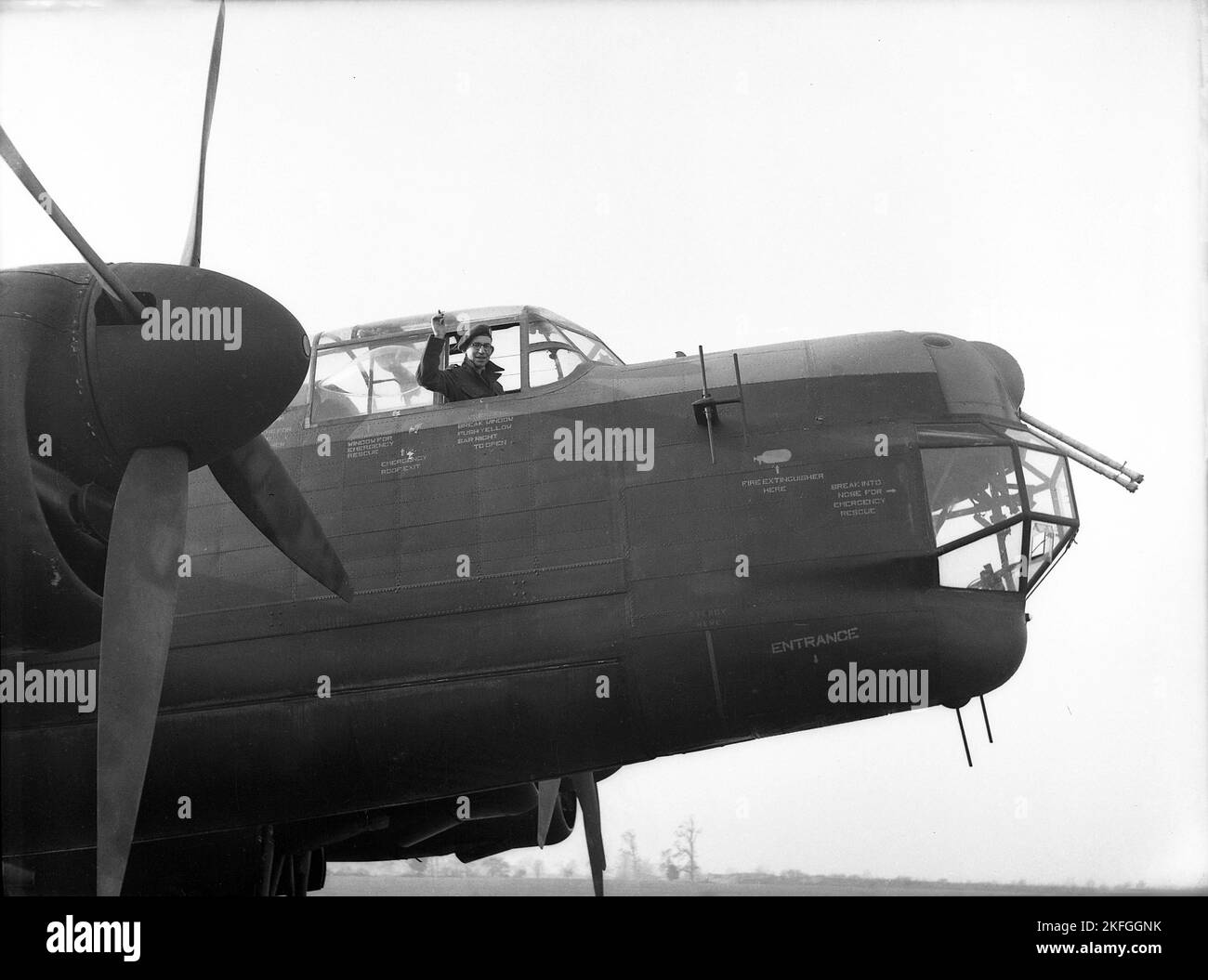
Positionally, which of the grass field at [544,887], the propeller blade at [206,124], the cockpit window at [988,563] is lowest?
the grass field at [544,887]

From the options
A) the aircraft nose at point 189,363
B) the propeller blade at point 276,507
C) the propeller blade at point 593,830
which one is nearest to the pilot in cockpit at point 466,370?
the propeller blade at point 276,507

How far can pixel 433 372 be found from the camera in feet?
33.2

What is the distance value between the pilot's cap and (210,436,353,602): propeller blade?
2033 millimetres

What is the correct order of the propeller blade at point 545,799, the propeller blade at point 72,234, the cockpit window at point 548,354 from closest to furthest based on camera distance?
1. the propeller blade at point 72,234
2. the cockpit window at point 548,354
3. the propeller blade at point 545,799

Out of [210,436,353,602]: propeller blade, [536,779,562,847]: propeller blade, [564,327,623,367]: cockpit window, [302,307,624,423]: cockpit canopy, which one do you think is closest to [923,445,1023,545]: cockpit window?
[564,327,623,367]: cockpit window

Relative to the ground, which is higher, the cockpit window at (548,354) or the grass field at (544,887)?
the cockpit window at (548,354)

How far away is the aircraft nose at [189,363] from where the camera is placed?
7691mm

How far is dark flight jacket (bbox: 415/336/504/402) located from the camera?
10.1 m

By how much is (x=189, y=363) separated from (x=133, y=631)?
159 centimetres

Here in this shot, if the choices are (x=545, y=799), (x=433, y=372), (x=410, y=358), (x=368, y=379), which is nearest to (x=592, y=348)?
(x=433, y=372)

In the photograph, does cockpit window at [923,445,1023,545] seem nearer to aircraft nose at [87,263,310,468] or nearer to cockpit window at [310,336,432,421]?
cockpit window at [310,336,432,421]

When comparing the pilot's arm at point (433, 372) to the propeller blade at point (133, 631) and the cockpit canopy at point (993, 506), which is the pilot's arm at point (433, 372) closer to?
the propeller blade at point (133, 631)

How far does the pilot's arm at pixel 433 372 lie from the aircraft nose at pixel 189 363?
2237 mm
